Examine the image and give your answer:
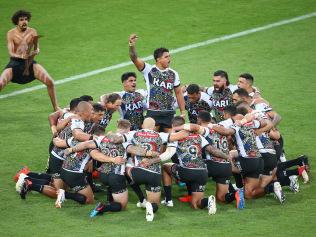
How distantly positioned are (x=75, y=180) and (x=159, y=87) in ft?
9.76

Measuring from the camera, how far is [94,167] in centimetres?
1733

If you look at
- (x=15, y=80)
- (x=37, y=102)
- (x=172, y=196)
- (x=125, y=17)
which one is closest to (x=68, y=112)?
(x=172, y=196)

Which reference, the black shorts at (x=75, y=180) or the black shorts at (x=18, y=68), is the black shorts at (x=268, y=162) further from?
the black shorts at (x=18, y=68)

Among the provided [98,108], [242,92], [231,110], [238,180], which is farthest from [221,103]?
[98,108]

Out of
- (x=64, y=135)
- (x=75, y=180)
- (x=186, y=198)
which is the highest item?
(x=64, y=135)

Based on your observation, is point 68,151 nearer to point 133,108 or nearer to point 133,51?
point 133,108

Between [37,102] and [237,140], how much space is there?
6988mm

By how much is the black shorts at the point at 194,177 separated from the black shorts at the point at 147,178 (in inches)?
18.9

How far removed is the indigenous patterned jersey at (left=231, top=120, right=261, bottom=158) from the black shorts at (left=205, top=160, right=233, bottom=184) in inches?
16.6

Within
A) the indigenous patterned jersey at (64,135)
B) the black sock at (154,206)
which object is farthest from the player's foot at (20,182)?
the black sock at (154,206)

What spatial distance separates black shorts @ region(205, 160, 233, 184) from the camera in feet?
52.7

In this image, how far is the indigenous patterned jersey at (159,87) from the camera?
708 inches

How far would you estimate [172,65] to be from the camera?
24047mm

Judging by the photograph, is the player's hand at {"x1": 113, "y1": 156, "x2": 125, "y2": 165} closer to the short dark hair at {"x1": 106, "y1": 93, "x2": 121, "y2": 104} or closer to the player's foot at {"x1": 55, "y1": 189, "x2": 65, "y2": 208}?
the player's foot at {"x1": 55, "y1": 189, "x2": 65, "y2": 208}
